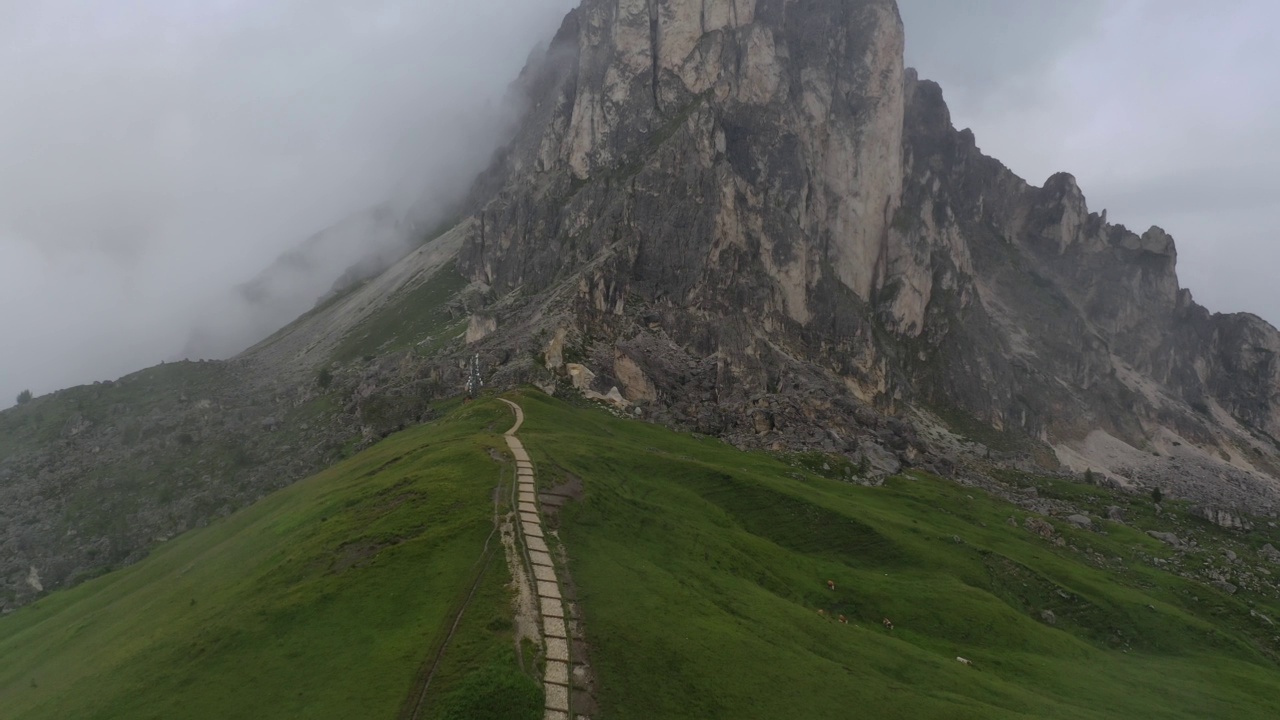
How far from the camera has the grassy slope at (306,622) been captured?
35281mm

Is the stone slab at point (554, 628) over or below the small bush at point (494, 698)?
over

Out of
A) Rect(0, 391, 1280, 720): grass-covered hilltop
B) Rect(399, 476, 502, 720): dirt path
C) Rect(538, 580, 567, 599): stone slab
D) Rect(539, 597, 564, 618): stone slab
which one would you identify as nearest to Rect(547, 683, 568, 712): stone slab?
Rect(0, 391, 1280, 720): grass-covered hilltop

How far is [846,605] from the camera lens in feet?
211

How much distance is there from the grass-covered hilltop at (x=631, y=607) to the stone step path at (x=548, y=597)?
0.58m

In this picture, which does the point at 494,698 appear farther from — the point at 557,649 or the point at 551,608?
the point at 551,608

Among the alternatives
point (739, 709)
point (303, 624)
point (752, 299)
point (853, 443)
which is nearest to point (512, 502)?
point (303, 624)

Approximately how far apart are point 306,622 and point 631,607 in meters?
18.1

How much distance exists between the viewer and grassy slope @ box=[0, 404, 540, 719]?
35281 mm

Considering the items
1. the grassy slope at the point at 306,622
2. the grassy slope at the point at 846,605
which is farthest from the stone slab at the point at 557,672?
the grassy slope at the point at 846,605

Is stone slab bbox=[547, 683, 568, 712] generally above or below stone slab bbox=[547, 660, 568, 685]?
below

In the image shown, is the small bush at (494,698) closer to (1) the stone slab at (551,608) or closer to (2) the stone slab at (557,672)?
(2) the stone slab at (557,672)

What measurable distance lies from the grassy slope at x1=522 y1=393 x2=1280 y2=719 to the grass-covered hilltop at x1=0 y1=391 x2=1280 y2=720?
0.25 metres

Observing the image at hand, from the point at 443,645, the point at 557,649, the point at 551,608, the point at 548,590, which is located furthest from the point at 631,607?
the point at 443,645

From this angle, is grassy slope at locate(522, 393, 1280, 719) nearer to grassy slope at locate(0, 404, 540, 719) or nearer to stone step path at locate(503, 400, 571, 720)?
stone step path at locate(503, 400, 571, 720)
